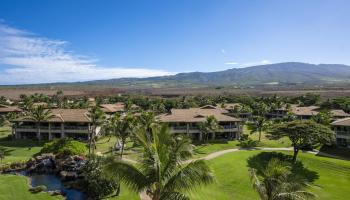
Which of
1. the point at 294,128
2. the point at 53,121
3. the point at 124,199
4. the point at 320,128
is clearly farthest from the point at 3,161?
the point at 320,128

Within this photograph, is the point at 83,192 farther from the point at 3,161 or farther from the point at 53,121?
the point at 53,121

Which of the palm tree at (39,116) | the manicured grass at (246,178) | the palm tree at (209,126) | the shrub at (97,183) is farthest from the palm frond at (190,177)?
the palm tree at (39,116)

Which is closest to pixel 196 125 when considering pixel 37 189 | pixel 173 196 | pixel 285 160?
pixel 285 160

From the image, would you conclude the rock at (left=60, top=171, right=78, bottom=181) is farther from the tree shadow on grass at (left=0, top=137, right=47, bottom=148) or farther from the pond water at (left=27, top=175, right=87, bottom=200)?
the tree shadow on grass at (left=0, top=137, right=47, bottom=148)

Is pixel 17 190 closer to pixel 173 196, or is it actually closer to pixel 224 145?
pixel 173 196

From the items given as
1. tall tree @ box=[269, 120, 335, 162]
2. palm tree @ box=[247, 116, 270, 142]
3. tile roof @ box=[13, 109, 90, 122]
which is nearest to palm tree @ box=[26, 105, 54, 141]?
tile roof @ box=[13, 109, 90, 122]

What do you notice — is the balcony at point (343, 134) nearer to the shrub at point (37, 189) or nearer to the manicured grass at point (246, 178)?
the manicured grass at point (246, 178)
